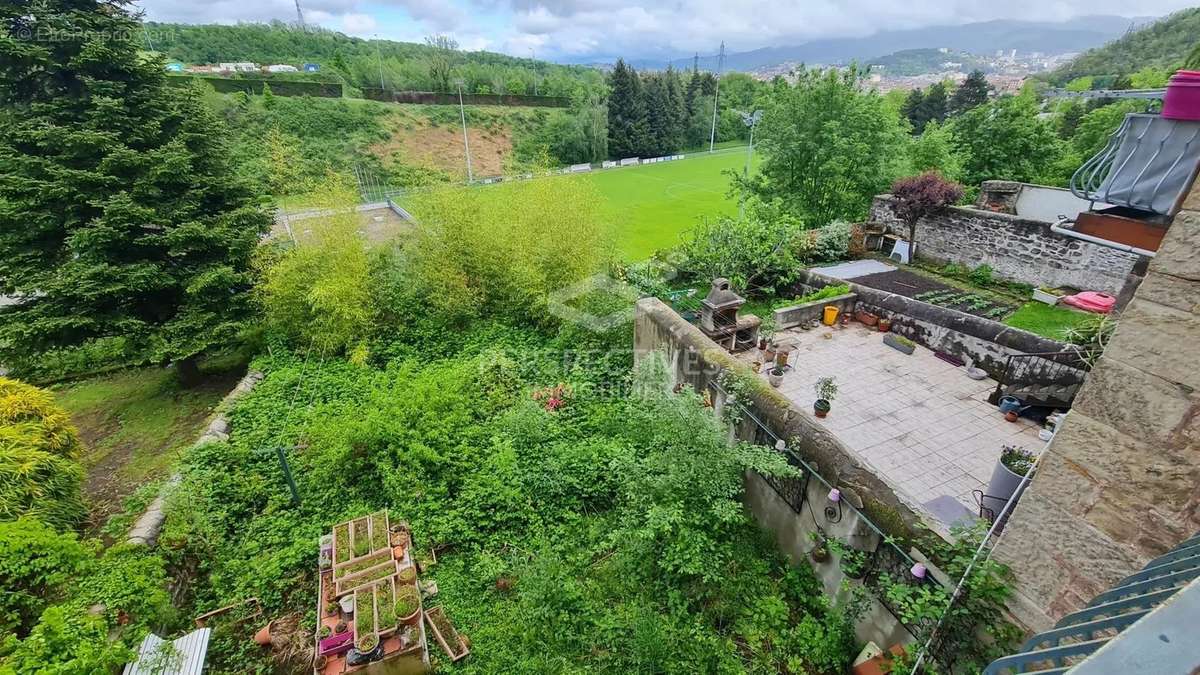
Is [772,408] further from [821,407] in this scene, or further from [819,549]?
[821,407]

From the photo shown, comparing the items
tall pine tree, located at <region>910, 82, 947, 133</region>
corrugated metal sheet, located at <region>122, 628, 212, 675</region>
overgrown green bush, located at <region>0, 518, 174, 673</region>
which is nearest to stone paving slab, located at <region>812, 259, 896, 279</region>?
corrugated metal sheet, located at <region>122, 628, 212, 675</region>

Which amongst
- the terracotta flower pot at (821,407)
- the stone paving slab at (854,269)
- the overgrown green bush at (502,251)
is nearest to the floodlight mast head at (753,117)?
the stone paving slab at (854,269)

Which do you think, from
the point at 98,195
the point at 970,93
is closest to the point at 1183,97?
the point at 98,195

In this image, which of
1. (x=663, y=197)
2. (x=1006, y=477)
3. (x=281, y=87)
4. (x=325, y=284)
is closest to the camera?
(x=1006, y=477)

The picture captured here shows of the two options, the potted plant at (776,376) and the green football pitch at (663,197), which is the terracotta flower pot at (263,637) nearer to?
the potted plant at (776,376)

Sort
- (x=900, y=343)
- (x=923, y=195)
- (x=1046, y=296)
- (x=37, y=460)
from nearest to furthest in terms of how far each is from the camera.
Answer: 1. (x=37, y=460)
2. (x=900, y=343)
3. (x=1046, y=296)
4. (x=923, y=195)

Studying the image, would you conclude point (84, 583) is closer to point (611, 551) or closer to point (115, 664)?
point (115, 664)
